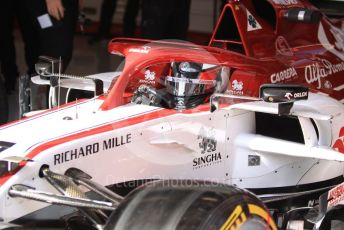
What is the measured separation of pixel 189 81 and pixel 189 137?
14.4 inches

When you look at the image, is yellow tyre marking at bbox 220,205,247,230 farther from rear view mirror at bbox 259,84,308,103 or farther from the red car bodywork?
the red car bodywork

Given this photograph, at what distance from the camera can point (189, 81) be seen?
392 cm

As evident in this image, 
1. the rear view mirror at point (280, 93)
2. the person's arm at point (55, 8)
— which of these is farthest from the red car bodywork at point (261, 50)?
the person's arm at point (55, 8)

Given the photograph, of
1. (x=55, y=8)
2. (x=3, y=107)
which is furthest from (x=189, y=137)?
(x=55, y=8)

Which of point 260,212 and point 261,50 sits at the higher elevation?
point 261,50

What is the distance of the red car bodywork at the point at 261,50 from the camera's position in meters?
3.93

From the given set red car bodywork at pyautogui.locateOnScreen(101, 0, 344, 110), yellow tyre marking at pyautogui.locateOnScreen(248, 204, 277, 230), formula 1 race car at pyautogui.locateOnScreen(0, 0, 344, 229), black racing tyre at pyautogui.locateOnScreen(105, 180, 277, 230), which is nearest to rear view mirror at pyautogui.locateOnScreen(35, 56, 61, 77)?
formula 1 race car at pyautogui.locateOnScreen(0, 0, 344, 229)

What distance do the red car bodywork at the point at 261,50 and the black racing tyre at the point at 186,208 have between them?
970 millimetres

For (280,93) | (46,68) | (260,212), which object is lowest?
(260,212)

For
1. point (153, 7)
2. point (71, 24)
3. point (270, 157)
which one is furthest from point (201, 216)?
point (153, 7)

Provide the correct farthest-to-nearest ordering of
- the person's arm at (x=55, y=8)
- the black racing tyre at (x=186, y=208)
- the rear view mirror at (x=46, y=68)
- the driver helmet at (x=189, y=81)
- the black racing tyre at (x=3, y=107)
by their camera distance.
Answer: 1. the person's arm at (x=55, y=8)
2. the black racing tyre at (x=3, y=107)
3. the rear view mirror at (x=46, y=68)
4. the driver helmet at (x=189, y=81)
5. the black racing tyre at (x=186, y=208)

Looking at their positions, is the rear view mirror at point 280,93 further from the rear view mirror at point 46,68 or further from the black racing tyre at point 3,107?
the black racing tyre at point 3,107

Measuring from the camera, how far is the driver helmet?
3.91 meters

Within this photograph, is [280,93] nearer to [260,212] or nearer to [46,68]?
[260,212]
